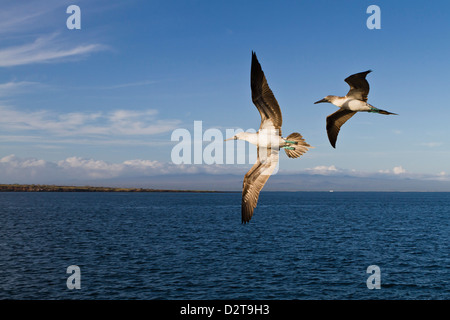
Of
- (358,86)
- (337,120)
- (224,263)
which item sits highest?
(358,86)

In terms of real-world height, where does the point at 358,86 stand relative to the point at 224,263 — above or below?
above

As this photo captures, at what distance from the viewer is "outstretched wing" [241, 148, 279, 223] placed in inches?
240

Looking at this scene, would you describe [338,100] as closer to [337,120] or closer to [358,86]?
[337,120]

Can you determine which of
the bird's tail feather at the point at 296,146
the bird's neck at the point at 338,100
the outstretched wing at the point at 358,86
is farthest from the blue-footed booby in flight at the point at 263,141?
the outstretched wing at the point at 358,86

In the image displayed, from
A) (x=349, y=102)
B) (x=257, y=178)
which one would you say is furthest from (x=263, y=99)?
(x=349, y=102)

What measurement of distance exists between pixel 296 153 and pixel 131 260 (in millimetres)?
69679

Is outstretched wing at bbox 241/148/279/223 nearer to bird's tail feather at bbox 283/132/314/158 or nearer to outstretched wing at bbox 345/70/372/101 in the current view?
bird's tail feather at bbox 283/132/314/158

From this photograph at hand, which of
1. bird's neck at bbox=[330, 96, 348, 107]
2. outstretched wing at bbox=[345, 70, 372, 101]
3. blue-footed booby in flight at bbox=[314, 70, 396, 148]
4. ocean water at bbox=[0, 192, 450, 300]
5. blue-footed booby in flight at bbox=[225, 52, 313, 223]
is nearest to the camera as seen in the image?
blue-footed booby in flight at bbox=[314, 70, 396, 148]

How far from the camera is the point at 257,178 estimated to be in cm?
652

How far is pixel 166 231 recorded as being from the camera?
370 ft

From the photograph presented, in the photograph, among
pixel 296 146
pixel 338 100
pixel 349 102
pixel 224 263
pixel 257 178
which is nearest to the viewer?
pixel 349 102

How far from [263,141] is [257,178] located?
126cm

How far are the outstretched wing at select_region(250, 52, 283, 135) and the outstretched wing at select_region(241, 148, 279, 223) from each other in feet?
1.66

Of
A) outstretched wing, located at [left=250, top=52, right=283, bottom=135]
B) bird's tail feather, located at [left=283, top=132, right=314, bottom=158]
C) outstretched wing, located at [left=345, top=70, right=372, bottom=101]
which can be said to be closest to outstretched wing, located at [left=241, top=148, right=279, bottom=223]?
bird's tail feather, located at [left=283, top=132, right=314, bottom=158]
